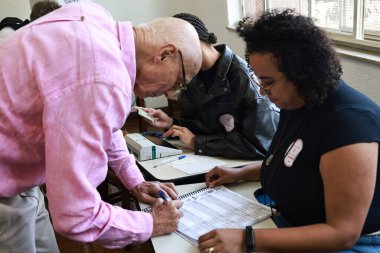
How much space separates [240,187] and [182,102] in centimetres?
79

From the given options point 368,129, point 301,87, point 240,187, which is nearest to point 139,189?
point 240,187

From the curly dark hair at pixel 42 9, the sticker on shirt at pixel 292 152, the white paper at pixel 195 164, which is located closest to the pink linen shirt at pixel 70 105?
the sticker on shirt at pixel 292 152

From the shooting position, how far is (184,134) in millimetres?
2000

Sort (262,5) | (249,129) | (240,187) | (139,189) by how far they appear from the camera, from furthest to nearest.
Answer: (262,5), (249,129), (240,187), (139,189)

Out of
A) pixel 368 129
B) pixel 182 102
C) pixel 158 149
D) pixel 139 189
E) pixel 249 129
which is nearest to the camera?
pixel 368 129

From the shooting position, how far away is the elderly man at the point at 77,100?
86 centimetres

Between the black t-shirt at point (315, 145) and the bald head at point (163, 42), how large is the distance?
393 mm

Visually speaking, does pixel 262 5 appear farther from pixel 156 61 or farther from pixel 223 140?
pixel 156 61

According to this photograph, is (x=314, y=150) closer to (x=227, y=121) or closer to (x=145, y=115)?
(x=227, y=121)

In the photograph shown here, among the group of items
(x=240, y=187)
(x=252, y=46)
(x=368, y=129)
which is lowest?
(x=240, y=187)

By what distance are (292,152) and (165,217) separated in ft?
1.39

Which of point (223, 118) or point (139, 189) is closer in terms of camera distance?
point (139, 189)

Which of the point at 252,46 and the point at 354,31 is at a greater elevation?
the point at 252,46

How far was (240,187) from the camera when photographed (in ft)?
5.09
